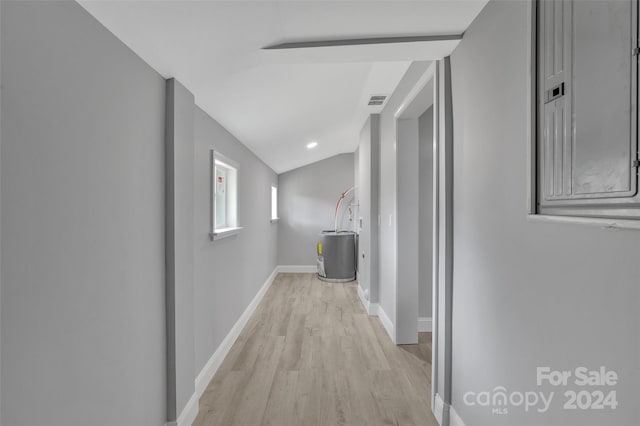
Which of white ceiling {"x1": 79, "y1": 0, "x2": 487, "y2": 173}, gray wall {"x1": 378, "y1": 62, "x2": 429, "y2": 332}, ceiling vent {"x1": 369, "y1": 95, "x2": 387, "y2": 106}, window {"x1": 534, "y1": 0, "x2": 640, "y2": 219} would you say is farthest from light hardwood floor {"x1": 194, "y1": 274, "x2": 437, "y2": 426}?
ceiling vent {"x1": 369, "y1": 95, "x2": 387, "y2": 106}

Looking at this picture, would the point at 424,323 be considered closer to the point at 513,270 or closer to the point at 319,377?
the point at 319,377

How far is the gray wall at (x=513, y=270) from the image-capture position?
707 mm

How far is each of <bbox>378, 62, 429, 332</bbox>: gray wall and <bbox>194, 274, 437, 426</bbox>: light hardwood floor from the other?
0.42 m

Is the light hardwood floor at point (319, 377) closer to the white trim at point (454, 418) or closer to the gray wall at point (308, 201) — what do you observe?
the white trim at point (454, 418)

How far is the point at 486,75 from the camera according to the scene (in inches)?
48.6

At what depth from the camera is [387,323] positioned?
302 cm

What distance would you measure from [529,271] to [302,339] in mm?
2261

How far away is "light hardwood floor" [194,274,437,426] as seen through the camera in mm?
1766

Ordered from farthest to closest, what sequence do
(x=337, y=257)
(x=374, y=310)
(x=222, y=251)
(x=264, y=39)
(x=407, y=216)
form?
(x=337, y=257)
(x=374, y=310)
(x=407, y=216)
(x=222, y=251)
(x=264, y=39)

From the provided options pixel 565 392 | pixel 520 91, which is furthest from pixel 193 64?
pixel 565 392

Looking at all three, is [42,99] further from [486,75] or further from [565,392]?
[565,392]

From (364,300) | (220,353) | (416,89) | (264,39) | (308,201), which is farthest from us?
(308,201)

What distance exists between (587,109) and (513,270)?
1.91 ft

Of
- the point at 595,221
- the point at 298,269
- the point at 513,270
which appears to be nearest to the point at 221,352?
the point at 513,270
